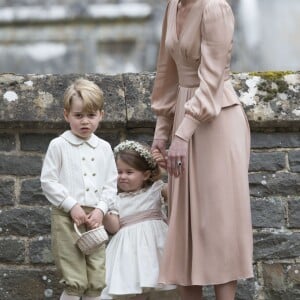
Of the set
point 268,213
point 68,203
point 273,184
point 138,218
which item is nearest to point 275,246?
point 268,213

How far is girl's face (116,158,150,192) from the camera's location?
4234 mm

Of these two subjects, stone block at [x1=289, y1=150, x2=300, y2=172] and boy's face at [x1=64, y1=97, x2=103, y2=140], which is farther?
stone block at [x1=289, y1=150, x2=300, y2=172]

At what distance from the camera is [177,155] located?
3604mm

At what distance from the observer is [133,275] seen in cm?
407

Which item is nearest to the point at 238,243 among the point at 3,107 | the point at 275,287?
the point at 275,287

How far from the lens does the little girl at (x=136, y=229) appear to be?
4.05 metres

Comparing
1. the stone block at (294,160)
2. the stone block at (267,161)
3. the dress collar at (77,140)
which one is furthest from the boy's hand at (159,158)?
the stone block at (294,160)

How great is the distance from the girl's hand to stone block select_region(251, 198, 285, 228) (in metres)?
1.20

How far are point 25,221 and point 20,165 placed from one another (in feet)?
0.95

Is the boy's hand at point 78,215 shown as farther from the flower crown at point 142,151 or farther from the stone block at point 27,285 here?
the stone block at point 27,285

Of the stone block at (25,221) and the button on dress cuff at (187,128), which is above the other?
the button on dress cuff at (187,128)

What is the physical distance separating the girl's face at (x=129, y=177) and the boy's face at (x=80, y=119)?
0.43 m

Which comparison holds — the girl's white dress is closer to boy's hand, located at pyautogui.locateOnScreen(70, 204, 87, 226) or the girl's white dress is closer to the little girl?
the little girl

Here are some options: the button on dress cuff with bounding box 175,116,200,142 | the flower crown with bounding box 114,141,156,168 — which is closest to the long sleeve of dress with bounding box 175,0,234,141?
the button on dress cuff with bounding box 175,116,200,142
